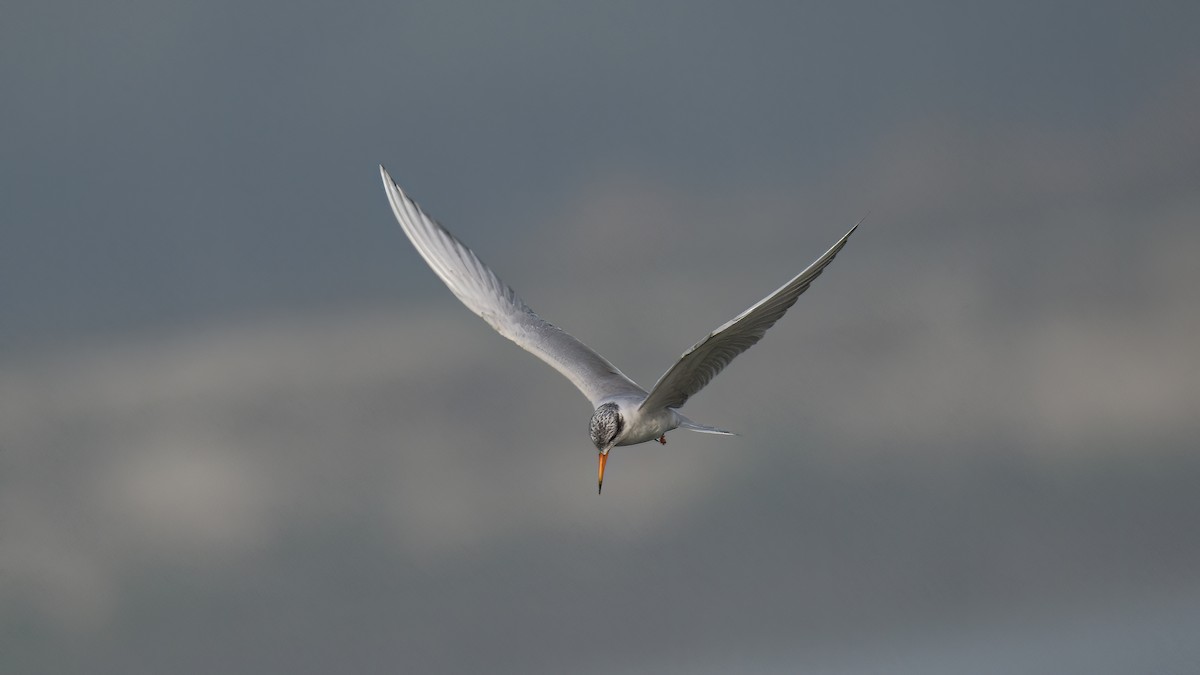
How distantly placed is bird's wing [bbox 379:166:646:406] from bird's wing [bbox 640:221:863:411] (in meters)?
2.41

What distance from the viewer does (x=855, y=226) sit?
11586 millimetres

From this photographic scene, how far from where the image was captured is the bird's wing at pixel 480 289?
17.5 m

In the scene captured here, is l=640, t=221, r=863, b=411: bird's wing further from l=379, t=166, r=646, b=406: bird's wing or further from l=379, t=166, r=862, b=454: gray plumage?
l=379, t=166, r=646, b=406: bird's wing

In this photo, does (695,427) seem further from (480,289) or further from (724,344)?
(480,289)

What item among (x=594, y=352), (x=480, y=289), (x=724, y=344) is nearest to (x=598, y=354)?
(x=594, y=352)

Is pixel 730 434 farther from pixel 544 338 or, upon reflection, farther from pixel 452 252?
pixel 452 252

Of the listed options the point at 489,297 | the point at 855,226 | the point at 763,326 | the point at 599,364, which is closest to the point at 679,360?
the point at 763,326

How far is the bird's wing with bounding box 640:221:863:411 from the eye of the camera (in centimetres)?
1263

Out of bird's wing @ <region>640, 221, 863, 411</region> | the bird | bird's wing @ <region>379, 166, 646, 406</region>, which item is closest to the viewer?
bird's wing @ <region>640, 221, 863, 411</region>

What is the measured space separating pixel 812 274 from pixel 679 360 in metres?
1.50

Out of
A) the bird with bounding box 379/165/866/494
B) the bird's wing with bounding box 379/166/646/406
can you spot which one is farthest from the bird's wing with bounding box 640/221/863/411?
the bird's wing with bounding box 379/166/646/406

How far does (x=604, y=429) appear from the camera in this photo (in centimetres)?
1482

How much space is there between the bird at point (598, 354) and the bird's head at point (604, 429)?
0.4 inches

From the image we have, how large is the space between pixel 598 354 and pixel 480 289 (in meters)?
2.24
